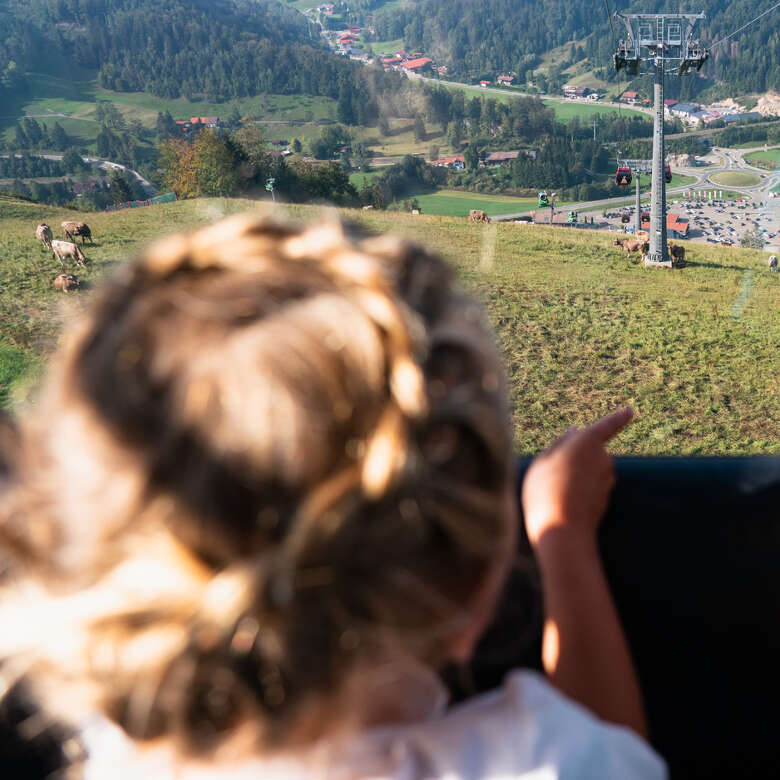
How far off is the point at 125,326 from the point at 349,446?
19 cm

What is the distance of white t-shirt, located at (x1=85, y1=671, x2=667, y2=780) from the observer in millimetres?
555

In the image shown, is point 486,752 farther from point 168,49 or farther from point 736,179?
point 168,49

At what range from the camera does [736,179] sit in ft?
144

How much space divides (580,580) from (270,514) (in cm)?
54

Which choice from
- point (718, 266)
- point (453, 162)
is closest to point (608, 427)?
point (718, 266)

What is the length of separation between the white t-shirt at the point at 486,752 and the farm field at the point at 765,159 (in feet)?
168

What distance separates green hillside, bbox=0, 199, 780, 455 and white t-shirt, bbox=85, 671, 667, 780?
5.54 feet

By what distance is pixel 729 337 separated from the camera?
562 cm

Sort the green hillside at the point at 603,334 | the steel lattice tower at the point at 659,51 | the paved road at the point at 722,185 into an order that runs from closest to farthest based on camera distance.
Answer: the green hillside at the point at 603,334, the steel lattice tower at the point at 659,51, the paved road at the point at 722,185

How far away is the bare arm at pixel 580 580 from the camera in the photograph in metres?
0.80

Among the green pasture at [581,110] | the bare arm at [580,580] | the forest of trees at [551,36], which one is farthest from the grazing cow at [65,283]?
the forest of trees at [551,36]

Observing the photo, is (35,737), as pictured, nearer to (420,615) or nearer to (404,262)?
(420,615)

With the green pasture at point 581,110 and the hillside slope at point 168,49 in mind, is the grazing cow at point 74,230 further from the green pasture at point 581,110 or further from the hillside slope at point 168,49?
the hillside slope at point 168,49

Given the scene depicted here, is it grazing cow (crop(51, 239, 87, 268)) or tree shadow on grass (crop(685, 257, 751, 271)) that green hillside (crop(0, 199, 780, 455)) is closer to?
tree shadow on grass (crop(685, 257, 751, 271))
